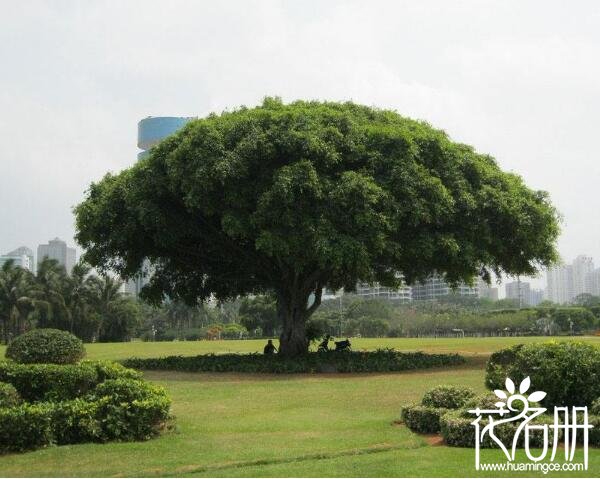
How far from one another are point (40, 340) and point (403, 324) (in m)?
78.6

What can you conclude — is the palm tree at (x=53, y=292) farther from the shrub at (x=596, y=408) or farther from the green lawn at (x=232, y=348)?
the shrub at (x=596, y=408)

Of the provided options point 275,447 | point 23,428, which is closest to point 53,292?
point 23,428

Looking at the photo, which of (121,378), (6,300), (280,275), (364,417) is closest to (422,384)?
(364,417)

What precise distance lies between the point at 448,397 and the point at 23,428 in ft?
20.4

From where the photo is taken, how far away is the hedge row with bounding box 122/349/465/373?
22.7m

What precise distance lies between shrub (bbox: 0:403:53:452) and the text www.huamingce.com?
590cm

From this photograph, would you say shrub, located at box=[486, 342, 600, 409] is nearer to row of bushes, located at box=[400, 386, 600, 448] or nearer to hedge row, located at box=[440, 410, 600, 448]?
row of bushes, located at box=[400, 386, 600, 448]

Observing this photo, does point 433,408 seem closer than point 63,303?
Yes

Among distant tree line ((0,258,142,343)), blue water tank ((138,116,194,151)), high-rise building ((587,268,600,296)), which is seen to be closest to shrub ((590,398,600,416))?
distant tree line ((0,258,142,343))

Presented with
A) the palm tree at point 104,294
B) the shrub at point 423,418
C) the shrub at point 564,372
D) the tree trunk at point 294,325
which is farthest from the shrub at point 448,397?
the palm tree at point 104,294

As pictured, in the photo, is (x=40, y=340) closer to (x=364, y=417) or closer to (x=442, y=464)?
(x=364, y=417)

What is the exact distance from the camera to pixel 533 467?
8.16m

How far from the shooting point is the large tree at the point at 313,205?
2141cm

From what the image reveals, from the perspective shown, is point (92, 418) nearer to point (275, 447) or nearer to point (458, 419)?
point (275, 447)
